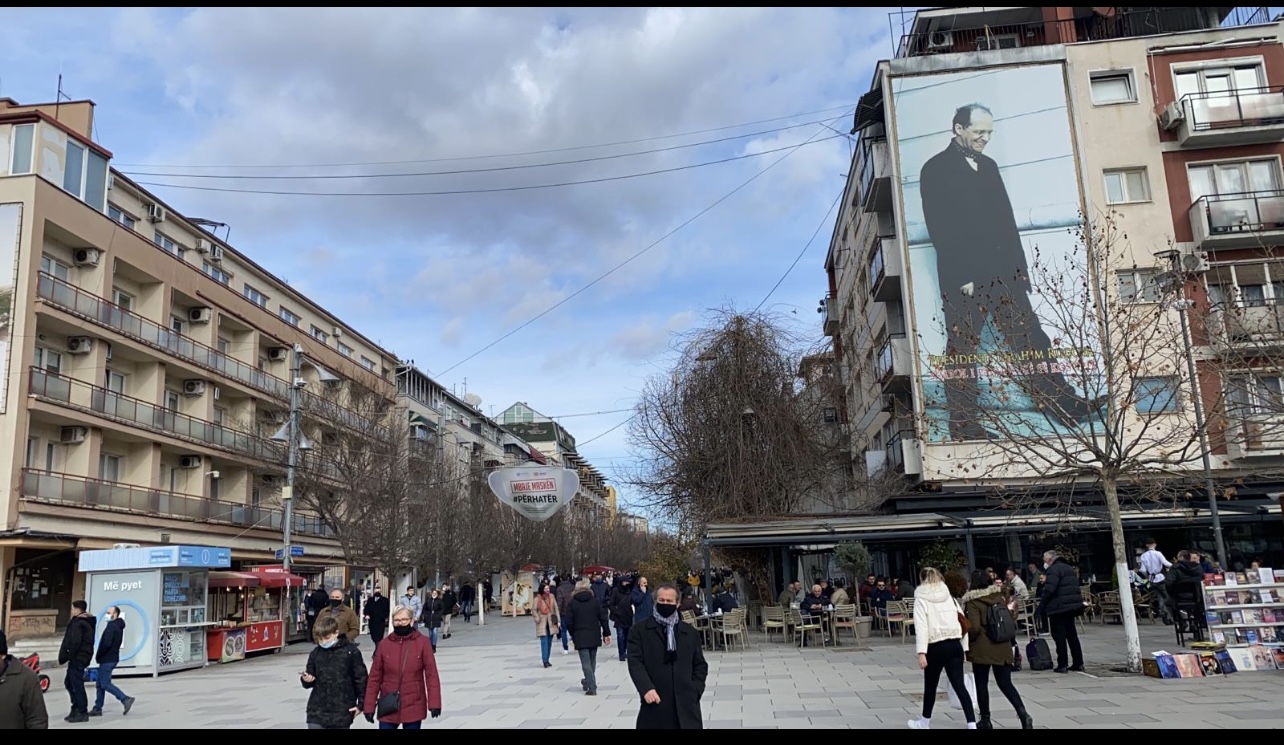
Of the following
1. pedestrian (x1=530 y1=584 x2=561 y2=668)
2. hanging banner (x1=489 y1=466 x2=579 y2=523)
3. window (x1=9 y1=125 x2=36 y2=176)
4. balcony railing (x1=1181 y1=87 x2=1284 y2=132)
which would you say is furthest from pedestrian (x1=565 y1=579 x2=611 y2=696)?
balcony railing (x1=1181 y1=87 x2=1284 y2=132)

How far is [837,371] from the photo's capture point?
40625mm

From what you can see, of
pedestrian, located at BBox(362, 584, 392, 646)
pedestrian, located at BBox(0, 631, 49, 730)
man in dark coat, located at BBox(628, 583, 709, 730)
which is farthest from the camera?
pedestrian, located at BBox(362, 584, 392, 646)

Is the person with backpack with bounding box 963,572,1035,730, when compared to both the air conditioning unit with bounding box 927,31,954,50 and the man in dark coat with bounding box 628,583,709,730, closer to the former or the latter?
the man in dark coat with bounding box 628,583,709,730

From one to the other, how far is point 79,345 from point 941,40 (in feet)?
103

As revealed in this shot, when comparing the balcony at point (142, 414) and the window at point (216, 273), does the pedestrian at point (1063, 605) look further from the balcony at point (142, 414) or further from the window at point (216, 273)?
the window at point (216, 273)

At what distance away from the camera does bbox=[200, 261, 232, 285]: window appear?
140 feet

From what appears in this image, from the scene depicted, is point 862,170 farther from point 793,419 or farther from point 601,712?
point 601,712

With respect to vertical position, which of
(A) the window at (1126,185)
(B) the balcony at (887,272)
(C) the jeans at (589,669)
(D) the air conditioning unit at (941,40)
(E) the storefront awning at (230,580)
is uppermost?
(D) the air conditioning unit at (941,40)

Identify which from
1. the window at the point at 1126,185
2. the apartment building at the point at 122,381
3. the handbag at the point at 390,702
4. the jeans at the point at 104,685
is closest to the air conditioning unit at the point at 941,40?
the window at the point at 1126,185

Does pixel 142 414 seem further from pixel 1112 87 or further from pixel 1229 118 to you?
pixel 1229 118

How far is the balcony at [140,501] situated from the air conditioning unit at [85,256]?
7.01m

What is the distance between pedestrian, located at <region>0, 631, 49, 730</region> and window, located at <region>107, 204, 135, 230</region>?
32.6 m

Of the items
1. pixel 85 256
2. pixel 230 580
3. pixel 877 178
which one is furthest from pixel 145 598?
pixel 877 178

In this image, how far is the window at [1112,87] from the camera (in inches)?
1271
